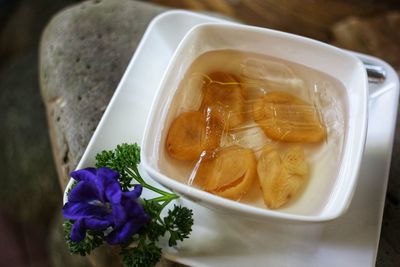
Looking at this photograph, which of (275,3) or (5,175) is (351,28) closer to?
(275,3)

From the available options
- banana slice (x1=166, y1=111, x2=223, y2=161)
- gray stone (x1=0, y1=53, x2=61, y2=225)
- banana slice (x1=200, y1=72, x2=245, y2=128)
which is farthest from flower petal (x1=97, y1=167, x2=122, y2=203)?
gray stone (x1=0, y1=53, x2=61, y2=225)

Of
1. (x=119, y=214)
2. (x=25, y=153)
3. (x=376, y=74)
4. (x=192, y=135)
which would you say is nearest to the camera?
(x=119, y=214)

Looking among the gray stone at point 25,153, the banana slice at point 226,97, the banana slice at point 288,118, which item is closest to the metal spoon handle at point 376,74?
the banana slice at point 288,118

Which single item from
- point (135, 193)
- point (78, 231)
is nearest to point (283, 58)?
point (135, 193)

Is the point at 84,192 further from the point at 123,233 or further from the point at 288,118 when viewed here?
the point at 288,118

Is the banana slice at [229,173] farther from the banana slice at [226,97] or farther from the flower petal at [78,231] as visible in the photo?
the flower petal at [78,231]

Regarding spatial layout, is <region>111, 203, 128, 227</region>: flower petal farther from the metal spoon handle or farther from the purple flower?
the metal spoon handle
